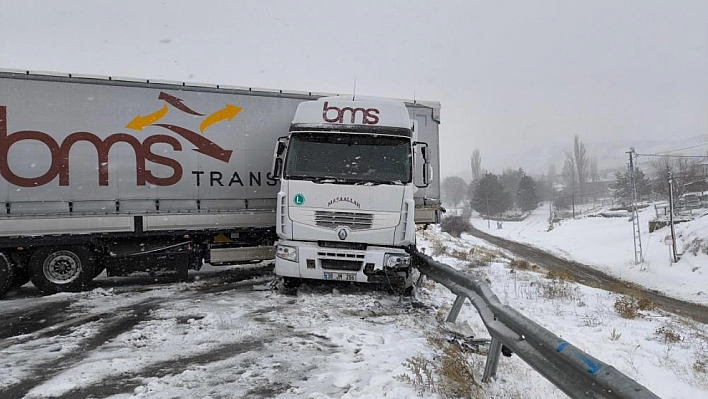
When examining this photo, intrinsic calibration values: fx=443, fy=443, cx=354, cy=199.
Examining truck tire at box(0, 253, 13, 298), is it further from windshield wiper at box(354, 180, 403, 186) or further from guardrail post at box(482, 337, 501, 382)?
guardrail post at box(482, 337, 501, 382)

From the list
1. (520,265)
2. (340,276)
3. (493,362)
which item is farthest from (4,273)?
(520,265)

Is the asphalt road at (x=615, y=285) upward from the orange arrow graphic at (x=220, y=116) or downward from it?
downward

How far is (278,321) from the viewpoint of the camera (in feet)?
21.5

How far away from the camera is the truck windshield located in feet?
26.8

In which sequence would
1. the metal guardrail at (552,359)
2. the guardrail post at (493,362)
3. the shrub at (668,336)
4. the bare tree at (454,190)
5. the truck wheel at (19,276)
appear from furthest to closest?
the bare tree at (454,190) → the truck wheel at (19,276) → the shrub at (668,336) → the guardrail post at (493,362) → the metal guardrail at (552,359)

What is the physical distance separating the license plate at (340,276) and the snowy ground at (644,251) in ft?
71.2

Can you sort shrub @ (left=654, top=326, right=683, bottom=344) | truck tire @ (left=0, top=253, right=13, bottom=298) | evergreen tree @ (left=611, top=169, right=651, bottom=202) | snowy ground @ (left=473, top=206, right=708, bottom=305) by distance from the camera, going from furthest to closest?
evergreen tree @ (left=611, top=169, right=651, bottom=202)
snowy ground @ (left=473, top=206, right=708, bottom=305)
truck tire @ (left=0, top=253, right=13, bottom=298)
shrub @ (left=654, top=326, right=683, bottom=344)

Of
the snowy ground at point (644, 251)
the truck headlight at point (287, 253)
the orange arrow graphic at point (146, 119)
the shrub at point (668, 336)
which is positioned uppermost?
the orange arrow graphic at point (146, 119)

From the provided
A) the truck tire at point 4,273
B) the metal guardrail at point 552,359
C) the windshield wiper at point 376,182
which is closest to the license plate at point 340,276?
the windshield wiper at point 376,182

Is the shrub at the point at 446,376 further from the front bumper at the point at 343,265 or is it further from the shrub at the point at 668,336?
the shrub at the point at 668,336

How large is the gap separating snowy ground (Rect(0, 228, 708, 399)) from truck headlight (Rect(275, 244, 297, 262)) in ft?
2.50

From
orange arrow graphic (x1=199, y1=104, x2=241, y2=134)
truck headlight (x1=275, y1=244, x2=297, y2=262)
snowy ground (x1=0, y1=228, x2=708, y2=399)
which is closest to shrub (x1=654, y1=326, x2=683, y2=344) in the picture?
snowy ground (x1=0, y1=228, x2=708, y2=399)

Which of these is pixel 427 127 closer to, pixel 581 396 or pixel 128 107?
pixel 128 107

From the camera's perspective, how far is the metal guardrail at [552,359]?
2658 millimetres
